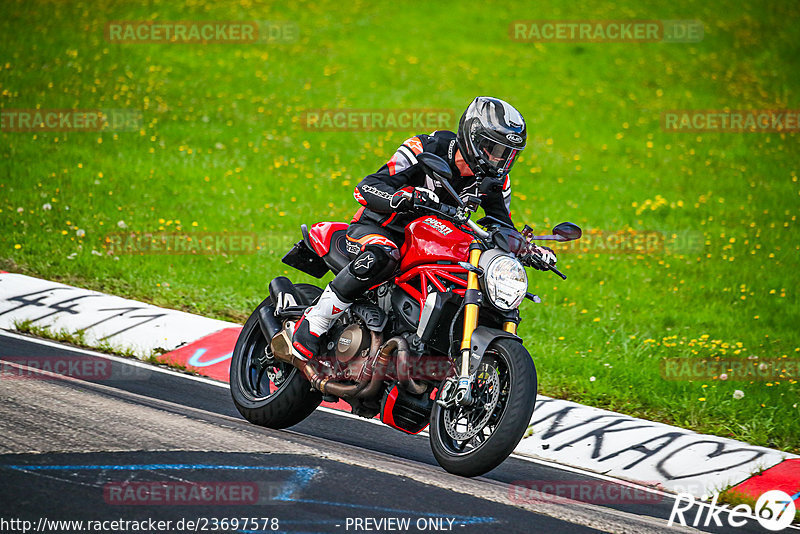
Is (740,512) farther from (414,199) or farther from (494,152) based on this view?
(414,199)

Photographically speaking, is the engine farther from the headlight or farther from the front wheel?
the headlight

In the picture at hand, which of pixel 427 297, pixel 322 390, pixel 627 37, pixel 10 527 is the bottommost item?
pixel 10 527

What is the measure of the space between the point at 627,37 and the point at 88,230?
56.6 feet

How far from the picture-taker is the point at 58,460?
5066mm

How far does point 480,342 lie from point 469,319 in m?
0.15

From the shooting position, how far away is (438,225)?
18.8 feet

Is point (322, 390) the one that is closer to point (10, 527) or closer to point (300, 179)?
point (10, 527)

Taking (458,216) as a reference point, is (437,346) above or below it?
below

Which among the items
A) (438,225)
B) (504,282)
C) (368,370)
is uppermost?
(438,225)

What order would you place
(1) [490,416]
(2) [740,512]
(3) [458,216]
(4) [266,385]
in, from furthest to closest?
(4) [266,385]
(2) [740,512]
(3) [458,216]
(1) [490,416]

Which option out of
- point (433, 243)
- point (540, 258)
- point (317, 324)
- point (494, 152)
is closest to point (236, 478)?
point (317, 324)

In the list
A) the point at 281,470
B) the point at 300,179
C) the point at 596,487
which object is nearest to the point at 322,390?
the point at 281,470

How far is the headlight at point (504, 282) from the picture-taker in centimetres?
522

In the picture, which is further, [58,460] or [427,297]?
[427,297]
